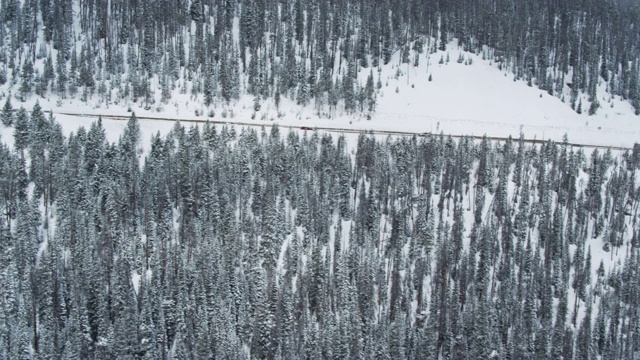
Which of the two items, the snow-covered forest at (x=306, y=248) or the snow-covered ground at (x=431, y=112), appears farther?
the snow-covered ground at (x=431, y=112)

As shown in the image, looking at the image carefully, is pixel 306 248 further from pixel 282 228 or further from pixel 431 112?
pixel 431 112

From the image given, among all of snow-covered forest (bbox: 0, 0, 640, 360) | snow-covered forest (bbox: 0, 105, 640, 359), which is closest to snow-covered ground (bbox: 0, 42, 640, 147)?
snow-covered forest (bbox: 0, 0, 640, 360)

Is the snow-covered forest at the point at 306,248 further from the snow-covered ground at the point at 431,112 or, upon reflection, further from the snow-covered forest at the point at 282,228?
the snow-covered ground at the point at 431,112

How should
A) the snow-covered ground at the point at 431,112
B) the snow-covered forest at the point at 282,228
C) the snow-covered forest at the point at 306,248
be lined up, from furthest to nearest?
the snow-covered ground at the point at 431,112
the snow-covered forest at the point at 282,228
the snow-covered forest at the point at 306,248

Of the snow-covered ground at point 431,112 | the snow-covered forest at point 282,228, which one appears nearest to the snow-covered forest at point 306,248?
the snow-covered forest at point 282,228

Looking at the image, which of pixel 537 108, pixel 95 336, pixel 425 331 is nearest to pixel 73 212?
pixel 95 336

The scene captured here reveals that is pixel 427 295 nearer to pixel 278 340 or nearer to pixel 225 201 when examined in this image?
pixel 278 340

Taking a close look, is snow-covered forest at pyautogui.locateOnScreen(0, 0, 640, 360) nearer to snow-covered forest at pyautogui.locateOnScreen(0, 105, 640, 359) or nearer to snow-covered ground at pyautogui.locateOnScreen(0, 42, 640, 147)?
snow-covered forest at pyautogui.locateOnScreen(0, 105, 640, 359)

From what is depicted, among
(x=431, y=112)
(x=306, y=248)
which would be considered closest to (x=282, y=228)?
(x=306, y=248)
